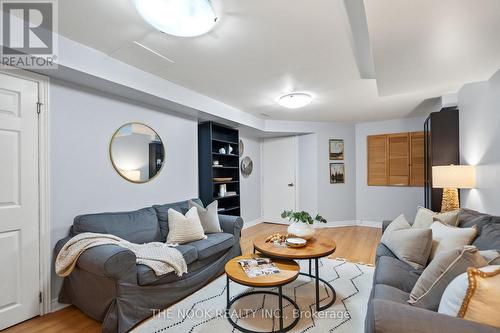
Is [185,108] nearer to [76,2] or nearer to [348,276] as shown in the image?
[76,2]

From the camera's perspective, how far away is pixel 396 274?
5.79 ft

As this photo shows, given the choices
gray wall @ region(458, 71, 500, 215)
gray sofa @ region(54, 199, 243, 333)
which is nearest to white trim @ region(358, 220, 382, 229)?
gray wall @ region(458, 71, 500, 215)

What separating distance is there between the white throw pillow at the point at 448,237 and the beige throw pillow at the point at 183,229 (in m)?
2.23

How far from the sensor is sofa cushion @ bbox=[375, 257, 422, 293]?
1.66 meters

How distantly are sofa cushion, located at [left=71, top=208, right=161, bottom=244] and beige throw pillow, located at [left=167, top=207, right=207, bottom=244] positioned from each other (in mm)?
198

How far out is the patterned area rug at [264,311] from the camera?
1906mm

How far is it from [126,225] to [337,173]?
14.4 feet

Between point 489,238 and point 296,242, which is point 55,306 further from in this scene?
point 489,238

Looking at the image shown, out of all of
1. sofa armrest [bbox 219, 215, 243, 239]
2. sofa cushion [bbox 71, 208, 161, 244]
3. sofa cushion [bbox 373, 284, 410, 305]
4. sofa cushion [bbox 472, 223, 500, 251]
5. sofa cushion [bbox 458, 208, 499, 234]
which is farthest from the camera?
sofa armrest [bbox 219, 215, 243, 239]

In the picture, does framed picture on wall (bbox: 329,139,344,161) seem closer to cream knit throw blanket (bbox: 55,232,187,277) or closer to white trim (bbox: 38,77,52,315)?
cream knit throw blanket (bbox: 55,232,187,277)

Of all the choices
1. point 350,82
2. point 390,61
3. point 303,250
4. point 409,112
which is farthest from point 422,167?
point 303,250

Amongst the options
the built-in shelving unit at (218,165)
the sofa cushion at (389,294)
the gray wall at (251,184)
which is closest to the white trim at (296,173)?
the gray wall at (251,184)

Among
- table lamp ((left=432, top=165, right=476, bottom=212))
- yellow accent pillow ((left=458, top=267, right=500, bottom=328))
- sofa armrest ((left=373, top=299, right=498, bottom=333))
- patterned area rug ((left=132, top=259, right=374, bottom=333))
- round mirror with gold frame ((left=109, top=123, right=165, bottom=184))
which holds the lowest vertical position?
patterned area rug ((left=132, top=259, right=374, bottom=333))

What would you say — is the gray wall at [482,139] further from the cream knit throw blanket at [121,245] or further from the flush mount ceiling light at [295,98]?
the cream knit throw blanket at [121,245]
